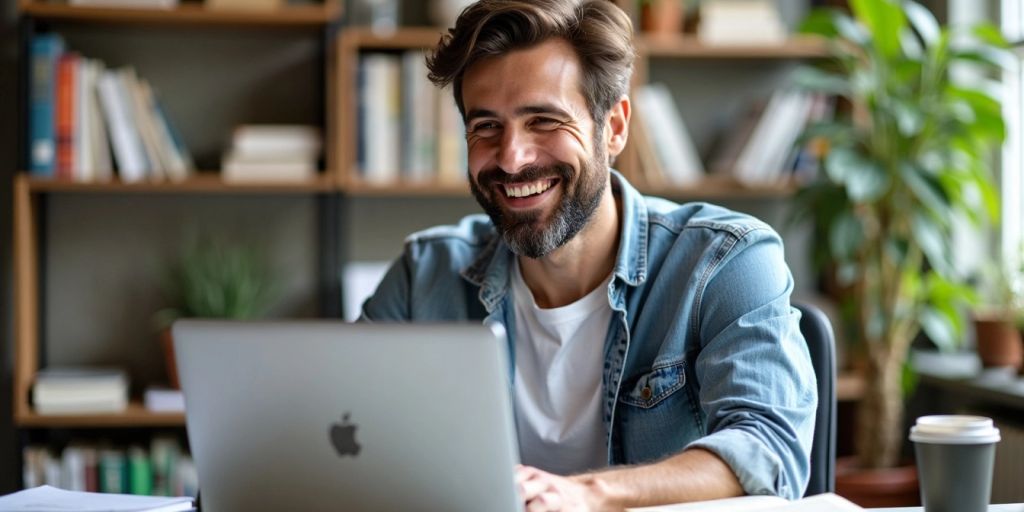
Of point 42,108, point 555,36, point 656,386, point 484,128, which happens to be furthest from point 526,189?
point 42,108

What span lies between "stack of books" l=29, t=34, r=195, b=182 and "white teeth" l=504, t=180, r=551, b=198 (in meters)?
1.63

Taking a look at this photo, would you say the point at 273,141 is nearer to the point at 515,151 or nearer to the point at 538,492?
the point at 515,151

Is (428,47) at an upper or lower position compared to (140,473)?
upper

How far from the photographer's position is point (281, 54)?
333 cm

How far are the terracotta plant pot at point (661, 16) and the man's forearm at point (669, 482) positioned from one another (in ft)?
6.76

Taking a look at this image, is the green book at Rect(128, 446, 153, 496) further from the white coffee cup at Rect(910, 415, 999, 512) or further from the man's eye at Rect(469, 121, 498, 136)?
the white coffee cup at Rect(910, 415, 999, 512)

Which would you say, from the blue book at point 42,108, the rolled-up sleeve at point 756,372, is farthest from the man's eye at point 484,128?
the blue book at point 42,108

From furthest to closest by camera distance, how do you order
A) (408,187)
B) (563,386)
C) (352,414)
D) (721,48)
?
(721,48), (408,187), (563,386), (352,414)

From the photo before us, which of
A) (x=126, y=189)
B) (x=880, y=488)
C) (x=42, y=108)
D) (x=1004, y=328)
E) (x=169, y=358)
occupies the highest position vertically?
(x=42, y=108)

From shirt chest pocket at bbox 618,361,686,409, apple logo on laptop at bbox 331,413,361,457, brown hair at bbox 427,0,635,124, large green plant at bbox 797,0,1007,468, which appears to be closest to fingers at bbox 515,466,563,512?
apple logo on laptop at bbox 331,413,361,457

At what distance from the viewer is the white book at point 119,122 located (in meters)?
3.05

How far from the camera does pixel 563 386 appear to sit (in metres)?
1.73

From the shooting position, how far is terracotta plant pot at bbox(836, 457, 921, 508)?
2.91m

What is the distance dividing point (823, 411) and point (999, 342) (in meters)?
1.46
